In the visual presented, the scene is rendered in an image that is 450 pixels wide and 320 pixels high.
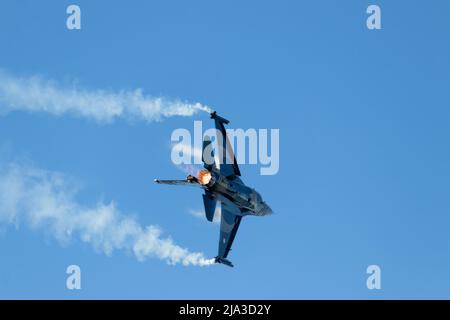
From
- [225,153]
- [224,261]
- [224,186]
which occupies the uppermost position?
[225,153]

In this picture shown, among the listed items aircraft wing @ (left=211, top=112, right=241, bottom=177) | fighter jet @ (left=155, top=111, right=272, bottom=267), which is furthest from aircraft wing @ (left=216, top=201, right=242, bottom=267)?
aircraft wing @ (left=211, top=112, right=241, bottom=177)

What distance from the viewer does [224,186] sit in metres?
73.3

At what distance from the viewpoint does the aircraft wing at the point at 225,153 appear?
7650 centimetres

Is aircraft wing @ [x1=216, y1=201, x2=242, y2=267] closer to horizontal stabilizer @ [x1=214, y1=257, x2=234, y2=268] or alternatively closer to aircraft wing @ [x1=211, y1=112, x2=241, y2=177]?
horizontal stabilizer @ [x1=214, y1=257, x2=234, y2=268]

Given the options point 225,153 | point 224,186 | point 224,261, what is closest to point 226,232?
point 224,261

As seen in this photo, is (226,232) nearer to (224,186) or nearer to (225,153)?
(225,153)

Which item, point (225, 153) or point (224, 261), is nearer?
point (225, 153)

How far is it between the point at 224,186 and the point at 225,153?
532 centimetres

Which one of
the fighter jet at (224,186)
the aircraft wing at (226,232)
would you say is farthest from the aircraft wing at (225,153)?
the aircraft wing at (226,232)

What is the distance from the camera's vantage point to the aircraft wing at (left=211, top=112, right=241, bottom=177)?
76.5 meters

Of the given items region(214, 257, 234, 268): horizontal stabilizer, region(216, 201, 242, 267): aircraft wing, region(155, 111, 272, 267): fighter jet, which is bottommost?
region(214, 257, 234, 268): horizontal stabilizer

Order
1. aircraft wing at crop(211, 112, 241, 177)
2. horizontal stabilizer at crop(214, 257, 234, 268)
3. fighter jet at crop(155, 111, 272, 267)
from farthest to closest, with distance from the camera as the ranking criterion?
horizontal stabilizer at crop(214, 257, 234, 268)
aircraft wing at crop(211, 112, 241, 177)
fighter jet at crop(155, 111, 272, 267)
